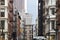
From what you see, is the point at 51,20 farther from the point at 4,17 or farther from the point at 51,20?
the point at 4,17

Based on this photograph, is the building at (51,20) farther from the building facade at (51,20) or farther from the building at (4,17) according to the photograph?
the building at (4,17)

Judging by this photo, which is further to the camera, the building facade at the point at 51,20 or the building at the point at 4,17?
the building at the point at 4,17

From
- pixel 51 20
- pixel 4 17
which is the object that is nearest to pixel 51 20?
pixel 51 20

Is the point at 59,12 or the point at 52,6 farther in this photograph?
the point at 52,6

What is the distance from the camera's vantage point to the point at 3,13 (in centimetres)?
7138

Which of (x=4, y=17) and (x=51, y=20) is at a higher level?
(x=4, y=17)

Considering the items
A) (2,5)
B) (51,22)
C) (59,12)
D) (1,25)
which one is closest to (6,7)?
(2,5)

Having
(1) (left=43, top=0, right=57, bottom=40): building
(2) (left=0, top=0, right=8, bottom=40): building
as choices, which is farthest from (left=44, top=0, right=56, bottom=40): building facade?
(2) (left=0, top=0, right=8, bottom=40): building

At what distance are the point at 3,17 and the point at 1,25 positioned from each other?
333 cm

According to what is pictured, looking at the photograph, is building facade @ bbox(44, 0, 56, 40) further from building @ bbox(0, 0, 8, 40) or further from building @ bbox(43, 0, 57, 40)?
building @ bbox(0, 0, 8, 40)

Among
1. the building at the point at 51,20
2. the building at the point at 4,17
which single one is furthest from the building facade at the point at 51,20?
the building at the point at 4,17

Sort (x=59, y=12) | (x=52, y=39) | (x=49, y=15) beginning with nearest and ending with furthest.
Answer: (x=59, y=12) → (x=52, y=39) → (x=49, y=15)

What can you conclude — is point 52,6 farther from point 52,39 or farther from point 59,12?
point 59,12

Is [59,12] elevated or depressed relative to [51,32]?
elevated
